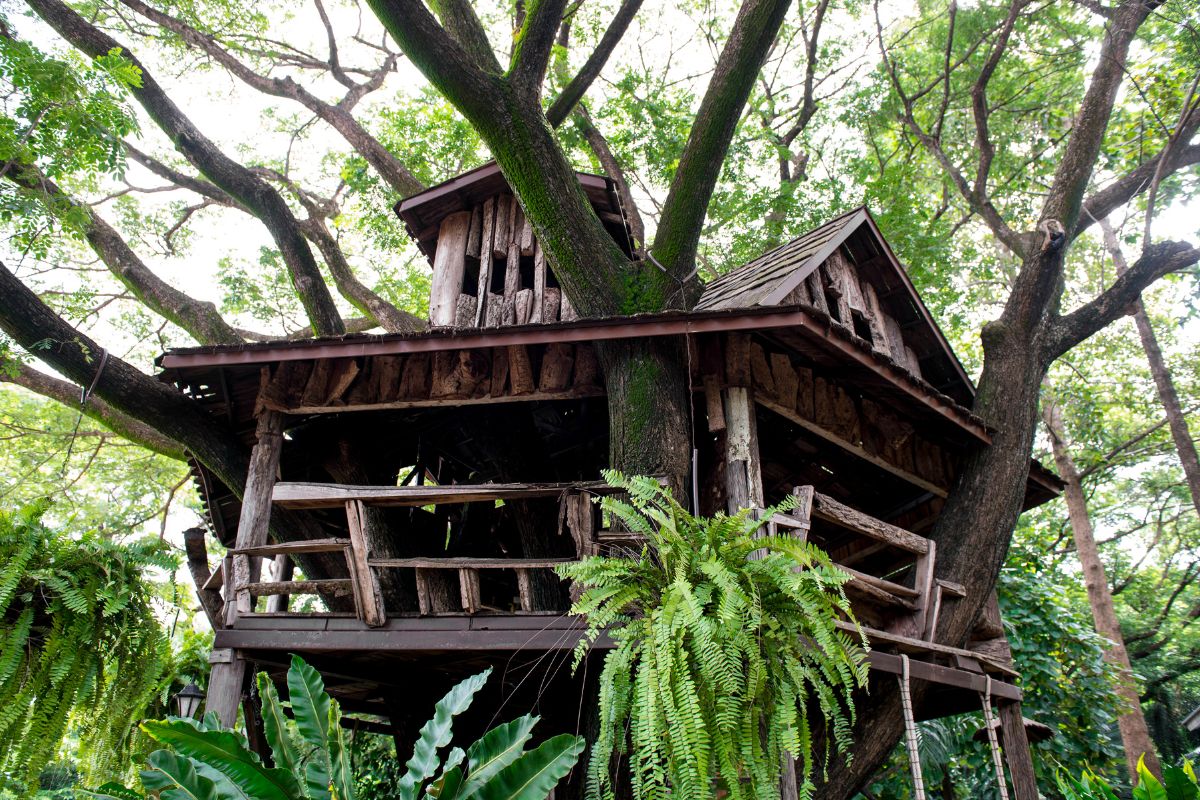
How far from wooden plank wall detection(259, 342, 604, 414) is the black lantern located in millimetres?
2362

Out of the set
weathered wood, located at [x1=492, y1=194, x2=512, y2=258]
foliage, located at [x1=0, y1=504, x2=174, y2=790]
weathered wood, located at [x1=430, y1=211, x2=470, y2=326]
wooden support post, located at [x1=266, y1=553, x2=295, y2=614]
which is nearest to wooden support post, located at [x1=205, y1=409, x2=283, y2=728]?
foliage, located at [x1=0, y1=504, x2=174, y2=790]

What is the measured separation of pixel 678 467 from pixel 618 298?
→ 1.74m

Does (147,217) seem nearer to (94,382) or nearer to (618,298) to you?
(94,382)

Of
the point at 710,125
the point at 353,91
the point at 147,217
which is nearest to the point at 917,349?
the point at 710,125

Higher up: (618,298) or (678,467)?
(618,298)

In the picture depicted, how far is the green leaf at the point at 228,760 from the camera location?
11.8 ft

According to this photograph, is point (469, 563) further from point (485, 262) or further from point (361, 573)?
point (485, 262)

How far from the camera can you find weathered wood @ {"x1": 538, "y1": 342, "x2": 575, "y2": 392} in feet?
22.8

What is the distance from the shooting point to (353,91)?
47.6ft

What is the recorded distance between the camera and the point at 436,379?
23.4ft

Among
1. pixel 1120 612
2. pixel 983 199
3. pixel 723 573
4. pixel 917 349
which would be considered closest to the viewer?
pixel 723 573

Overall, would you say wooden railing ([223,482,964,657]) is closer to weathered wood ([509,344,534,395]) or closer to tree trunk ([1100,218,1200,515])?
weathered wood ([509,344,534,395])

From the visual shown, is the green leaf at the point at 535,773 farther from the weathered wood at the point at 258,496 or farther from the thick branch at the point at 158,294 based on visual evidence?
the thick branch at the point at 158,294

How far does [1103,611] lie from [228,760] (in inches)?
523
